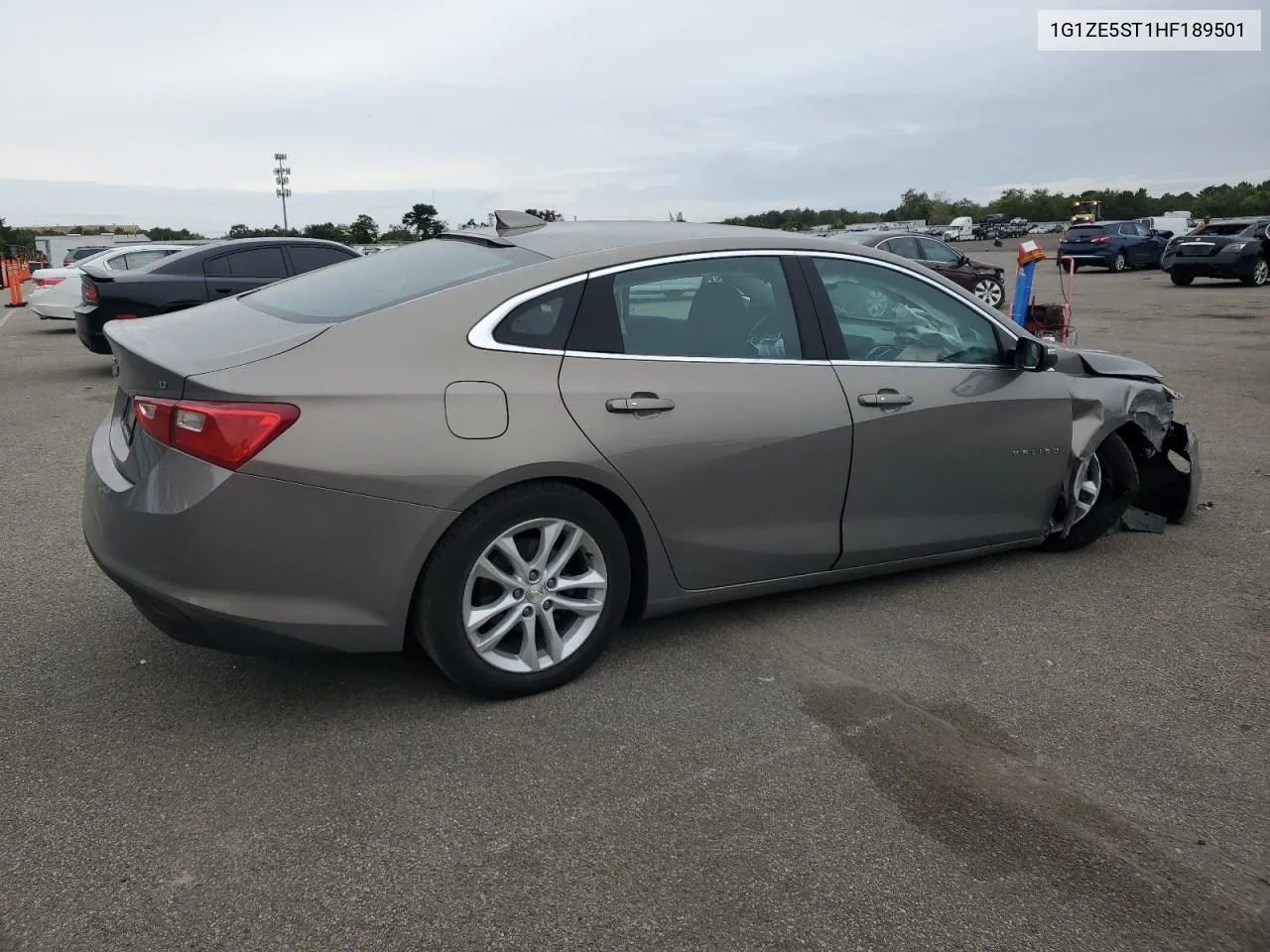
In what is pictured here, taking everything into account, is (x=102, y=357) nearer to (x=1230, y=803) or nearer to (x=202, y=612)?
(x=202, y=612)

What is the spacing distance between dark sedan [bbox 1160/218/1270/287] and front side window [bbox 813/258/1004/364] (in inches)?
919

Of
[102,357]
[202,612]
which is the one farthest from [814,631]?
[102,357]

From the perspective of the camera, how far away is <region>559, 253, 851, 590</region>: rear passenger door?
3.60 m

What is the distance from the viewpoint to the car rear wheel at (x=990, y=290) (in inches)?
751

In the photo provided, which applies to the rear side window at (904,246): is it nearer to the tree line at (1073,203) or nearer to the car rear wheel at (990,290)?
the car rear wheel at (990,290)

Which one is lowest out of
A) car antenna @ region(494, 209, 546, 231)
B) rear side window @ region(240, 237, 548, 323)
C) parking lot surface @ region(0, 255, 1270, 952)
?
parking lot surface @ region(0, 255, 1270, 952)

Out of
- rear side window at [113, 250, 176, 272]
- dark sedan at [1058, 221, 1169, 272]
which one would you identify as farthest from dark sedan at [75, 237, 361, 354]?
dark sedan at [1058, 221, 1169, 272]

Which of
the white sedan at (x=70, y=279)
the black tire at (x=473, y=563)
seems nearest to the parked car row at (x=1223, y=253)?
the white sedan at (x=70, y=279)

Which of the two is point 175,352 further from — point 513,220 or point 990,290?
point 990,290

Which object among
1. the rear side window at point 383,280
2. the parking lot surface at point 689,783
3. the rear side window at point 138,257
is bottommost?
the parking lot surface at point 689,783

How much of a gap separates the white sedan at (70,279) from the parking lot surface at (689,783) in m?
11.4

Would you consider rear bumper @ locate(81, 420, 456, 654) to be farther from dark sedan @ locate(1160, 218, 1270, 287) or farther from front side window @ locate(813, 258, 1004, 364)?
dark sedan @ locate(1160, 218, 1270, 287)

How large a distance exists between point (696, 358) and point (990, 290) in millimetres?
17106

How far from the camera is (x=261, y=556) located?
10.0ft
